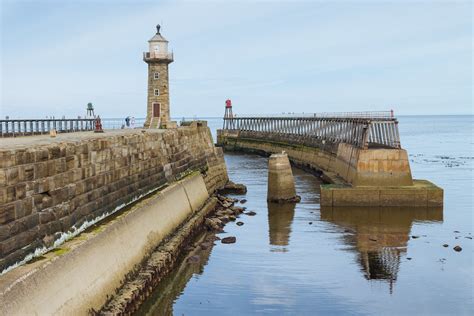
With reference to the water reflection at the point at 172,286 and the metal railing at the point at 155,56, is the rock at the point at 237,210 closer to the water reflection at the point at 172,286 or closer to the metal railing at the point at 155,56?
the water reflection at the point at 172,286

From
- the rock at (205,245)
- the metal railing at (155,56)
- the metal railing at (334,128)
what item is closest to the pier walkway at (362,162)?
the metal railing at (334,128)

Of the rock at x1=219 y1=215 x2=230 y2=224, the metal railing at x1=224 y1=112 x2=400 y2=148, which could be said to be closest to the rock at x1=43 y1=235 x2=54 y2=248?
the rock at x1=219 y1=215 x2=230 y2=224

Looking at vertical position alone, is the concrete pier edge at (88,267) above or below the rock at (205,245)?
above

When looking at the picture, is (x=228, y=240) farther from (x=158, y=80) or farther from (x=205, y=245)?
(x=158, y=80)

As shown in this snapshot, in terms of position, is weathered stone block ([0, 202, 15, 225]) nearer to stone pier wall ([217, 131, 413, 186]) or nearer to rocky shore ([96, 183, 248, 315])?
rocky shore ([96, 183, 248, 315])

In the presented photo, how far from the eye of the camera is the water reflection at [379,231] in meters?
20.9

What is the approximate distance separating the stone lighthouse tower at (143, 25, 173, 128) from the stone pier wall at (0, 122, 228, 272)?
53.8 feet

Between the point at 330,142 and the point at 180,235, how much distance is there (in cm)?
3064

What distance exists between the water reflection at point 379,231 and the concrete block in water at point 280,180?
3.00m

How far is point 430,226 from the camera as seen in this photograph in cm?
2766

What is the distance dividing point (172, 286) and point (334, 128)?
1481 inches

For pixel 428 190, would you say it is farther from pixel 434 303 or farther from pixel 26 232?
pixel 26 232

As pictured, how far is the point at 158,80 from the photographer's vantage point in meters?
42.9

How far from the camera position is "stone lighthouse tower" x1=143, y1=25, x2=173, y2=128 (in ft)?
140
